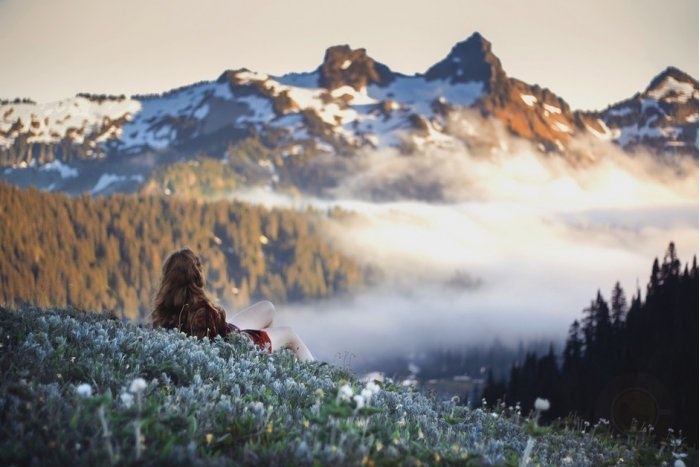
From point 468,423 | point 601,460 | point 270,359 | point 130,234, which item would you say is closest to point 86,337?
point 270,359

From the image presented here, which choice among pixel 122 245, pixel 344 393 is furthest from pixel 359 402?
pixel 122 245

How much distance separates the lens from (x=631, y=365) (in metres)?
63.8

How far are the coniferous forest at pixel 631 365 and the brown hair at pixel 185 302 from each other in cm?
4120

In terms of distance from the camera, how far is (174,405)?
4.63m

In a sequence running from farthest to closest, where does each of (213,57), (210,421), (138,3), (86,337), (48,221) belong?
(48,221), (213,57), (138,3), (86,337), (210,421)

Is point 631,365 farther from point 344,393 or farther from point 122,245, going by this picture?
point 122,245

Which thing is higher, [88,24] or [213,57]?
[213,57]

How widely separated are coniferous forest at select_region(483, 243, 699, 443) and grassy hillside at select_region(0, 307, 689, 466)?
140ft

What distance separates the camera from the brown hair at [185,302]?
28.5 feet

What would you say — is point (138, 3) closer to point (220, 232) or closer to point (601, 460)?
point (601, 460)

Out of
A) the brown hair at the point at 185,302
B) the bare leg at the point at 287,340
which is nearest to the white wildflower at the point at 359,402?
the brown hair at the point at 185,302

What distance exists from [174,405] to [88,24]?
24.7 meters

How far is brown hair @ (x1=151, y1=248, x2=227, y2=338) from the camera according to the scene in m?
8.69

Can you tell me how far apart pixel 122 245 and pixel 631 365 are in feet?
397
